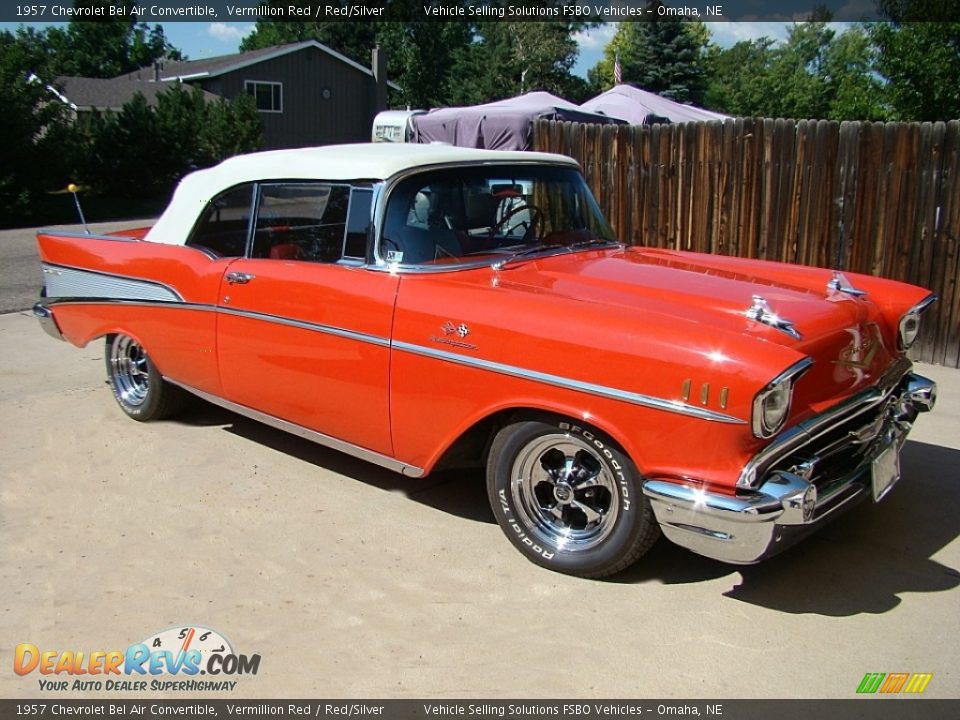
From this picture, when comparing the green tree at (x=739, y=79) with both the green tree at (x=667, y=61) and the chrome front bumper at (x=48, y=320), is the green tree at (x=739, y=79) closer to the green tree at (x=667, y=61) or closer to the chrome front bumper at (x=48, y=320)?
the green tree at (x=667, y=61)

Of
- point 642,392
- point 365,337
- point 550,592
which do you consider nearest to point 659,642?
point 550,592

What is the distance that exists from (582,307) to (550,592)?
1164 millimetres

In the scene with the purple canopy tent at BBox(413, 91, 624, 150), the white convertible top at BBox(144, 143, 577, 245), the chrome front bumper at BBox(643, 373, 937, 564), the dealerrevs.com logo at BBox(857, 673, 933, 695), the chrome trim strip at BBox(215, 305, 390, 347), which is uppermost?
the purple canopy tent at BBox(413, 91, 624, 150)

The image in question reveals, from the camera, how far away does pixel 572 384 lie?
3.38 m

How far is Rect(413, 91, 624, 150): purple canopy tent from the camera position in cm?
1303

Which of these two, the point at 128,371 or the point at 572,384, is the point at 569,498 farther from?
the point at 128,371

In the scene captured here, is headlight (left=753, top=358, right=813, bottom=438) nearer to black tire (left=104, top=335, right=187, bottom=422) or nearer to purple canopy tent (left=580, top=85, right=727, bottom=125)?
black tire (left=104, top=335, right=187, bottom=422)

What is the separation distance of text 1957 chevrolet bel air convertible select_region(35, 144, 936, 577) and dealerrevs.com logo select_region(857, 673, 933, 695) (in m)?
0.52

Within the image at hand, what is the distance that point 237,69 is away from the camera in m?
33.7

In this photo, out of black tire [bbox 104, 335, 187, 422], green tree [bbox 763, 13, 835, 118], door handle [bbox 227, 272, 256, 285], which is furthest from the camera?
green tree [bbox 763, 13, 835, 118]

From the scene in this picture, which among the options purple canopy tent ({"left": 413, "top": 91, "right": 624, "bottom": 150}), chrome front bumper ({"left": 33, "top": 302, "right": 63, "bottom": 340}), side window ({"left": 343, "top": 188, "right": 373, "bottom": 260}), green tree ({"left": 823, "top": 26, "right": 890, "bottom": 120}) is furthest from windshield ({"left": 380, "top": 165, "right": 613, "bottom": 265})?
green tree ({"left": 823, "top": 26, "right": 890, "bottom": 120})

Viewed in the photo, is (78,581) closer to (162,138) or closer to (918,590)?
(918,590)

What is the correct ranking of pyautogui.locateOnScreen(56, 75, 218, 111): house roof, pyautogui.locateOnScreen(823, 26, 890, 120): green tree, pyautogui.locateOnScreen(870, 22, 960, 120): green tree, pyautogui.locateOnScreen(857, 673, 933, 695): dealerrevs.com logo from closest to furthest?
pyautogui.locateOnScreen(857, 673, 933, 695): dealerrevs.com logo
pyautogui.locateOnScreen(870, 22, 960, 120): green tree
pyautogui.locateOnScreen(823, 26, 890, 120): green tree
pyautogui.locateOnScreen(56, 75, 218, 111): house roof

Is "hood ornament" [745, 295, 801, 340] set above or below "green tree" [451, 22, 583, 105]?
below
